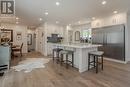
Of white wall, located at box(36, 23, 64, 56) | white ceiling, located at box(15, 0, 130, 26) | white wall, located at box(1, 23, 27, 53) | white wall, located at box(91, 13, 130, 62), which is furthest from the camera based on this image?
white wall, located at box(1, 23, 27, 53)

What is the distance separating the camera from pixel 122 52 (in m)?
5.36

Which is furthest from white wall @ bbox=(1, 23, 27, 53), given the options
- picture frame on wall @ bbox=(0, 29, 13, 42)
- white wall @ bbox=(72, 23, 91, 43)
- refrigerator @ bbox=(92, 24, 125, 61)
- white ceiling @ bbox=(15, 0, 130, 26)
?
refrigerator @ bbox=(92, 24, 125, 61)

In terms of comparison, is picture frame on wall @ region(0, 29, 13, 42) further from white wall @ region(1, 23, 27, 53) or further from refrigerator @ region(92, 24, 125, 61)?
refrigerator @ region(92, 24, 125, 61)

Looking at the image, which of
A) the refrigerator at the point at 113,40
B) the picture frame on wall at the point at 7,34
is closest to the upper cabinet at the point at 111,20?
the refrigerator at the point at 113,40

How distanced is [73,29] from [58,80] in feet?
26.2

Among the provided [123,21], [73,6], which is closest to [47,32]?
[73,6]

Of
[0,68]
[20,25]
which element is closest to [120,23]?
[0,68]

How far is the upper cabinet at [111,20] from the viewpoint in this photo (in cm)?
537

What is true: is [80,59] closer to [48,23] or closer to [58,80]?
[58,80]

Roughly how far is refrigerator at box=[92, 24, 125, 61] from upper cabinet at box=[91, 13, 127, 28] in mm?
240

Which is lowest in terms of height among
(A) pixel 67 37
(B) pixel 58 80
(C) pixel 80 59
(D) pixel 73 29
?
(B) pixel 58 80

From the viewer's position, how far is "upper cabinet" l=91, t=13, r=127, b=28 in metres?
5.37

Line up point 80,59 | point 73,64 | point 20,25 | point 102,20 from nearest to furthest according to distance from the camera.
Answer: point 80,59 < point 73,64 < point 102,20 < point 20,25

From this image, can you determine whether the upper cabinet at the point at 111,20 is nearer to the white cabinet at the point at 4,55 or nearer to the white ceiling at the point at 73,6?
the white ceiling at the point at 73,6
